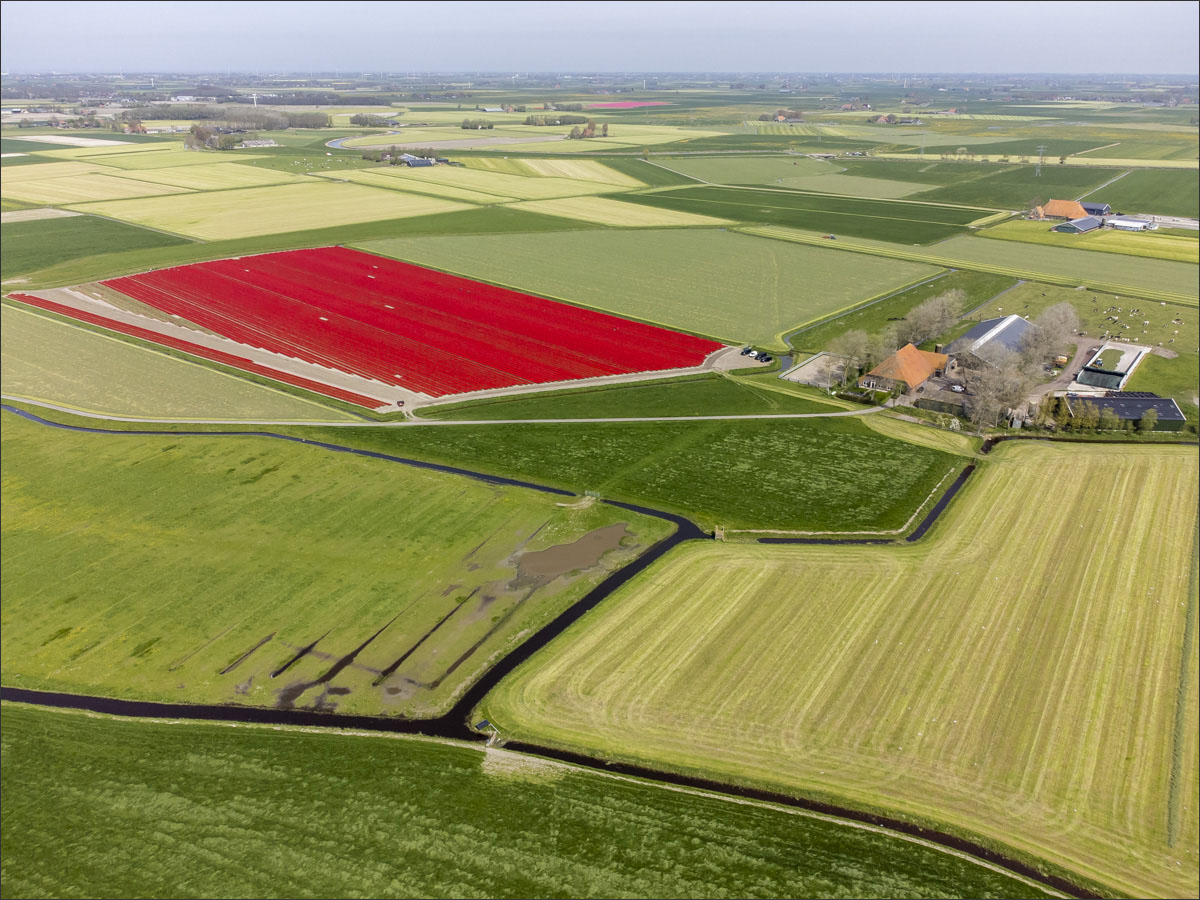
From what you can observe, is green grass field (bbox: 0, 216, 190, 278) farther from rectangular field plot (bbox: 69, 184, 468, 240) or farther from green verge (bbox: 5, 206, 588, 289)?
rectangular field plot (bbox: 69, 184, 468, 240)

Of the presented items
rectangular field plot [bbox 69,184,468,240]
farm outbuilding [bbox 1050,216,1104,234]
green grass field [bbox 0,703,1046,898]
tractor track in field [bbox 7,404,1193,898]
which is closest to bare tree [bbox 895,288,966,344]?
tractor track in field [bbox 7,404,1193,898]

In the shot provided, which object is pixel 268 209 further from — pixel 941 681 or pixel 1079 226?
pixel 1079 226

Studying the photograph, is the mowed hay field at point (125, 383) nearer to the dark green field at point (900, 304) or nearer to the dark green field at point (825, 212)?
the dark green field at point (900, 304)

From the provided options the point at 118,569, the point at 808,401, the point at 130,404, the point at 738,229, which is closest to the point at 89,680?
the point at 118,569

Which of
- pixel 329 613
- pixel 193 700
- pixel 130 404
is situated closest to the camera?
pixel 193 700

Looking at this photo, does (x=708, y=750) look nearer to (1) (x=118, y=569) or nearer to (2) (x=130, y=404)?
(1) (x=118, y=569)

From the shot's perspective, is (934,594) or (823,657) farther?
(934,594)

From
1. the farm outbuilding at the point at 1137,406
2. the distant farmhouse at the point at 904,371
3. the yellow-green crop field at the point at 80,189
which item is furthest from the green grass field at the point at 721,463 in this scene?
the yellow-green crop field at the point at 80,189
